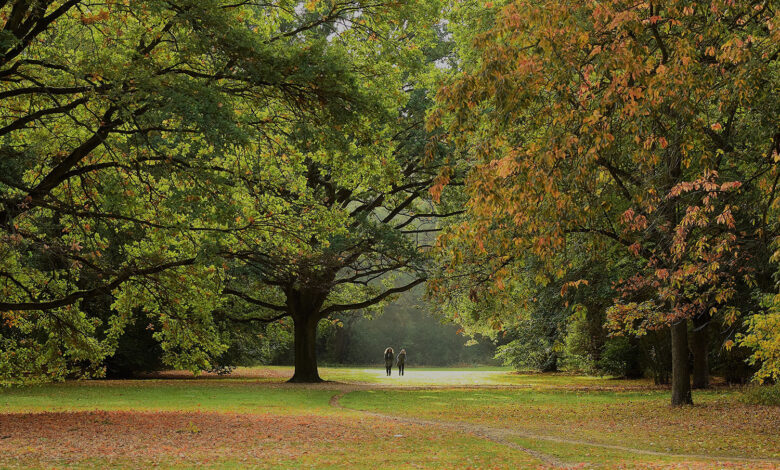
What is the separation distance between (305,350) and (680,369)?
1749cm

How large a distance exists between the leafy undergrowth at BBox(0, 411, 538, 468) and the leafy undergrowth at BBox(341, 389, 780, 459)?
109 inches

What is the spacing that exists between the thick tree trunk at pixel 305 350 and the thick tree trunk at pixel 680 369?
1656 centimetres

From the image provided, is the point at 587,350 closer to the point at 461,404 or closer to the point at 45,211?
the point at 461,404

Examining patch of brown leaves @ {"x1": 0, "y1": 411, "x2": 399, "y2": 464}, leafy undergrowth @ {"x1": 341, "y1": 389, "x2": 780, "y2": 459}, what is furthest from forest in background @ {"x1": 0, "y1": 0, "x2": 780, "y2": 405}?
patch of brown leaves @ {"x1": 0, "y1": 411, "x2": 399, "y2": 464}

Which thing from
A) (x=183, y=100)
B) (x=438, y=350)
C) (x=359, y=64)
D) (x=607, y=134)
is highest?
(x=359, y=64)

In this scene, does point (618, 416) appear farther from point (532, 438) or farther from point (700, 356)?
point (700, 356)

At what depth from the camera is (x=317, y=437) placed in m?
12.8

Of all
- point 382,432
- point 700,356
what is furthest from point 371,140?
point 700,356

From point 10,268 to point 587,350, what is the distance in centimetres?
3051

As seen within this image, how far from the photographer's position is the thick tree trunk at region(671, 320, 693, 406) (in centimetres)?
1906

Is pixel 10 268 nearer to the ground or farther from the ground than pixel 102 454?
farther from the ground

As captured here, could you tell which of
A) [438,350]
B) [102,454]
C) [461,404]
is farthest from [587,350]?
[438,350]

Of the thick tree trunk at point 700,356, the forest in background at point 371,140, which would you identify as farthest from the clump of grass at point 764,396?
the thick tree trunk at point 700,356

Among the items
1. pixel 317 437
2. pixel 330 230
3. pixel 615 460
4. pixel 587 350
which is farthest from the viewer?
pixel 587 350
